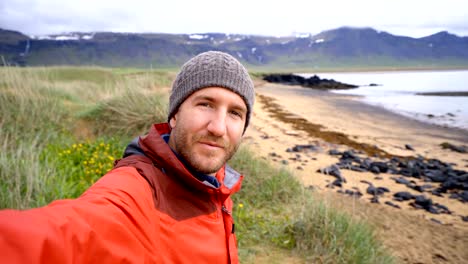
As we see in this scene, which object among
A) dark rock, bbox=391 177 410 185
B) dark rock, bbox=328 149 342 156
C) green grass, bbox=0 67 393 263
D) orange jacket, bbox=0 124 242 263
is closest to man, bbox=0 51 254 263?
orange jacket, bbox=0 124 242 263

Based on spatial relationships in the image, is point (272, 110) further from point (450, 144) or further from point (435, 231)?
point (435, 231)

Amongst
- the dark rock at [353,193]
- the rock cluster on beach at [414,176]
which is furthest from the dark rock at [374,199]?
the dark rock at [353,193]

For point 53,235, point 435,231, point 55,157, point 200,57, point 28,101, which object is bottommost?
point 435,231

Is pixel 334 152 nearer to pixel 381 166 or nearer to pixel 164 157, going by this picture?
pixel 381 166

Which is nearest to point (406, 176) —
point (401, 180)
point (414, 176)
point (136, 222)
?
point (414, 176)

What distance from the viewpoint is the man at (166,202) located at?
821 mm

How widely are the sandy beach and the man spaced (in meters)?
2.66

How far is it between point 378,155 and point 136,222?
859 centimetres

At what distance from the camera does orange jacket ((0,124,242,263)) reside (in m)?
0.77

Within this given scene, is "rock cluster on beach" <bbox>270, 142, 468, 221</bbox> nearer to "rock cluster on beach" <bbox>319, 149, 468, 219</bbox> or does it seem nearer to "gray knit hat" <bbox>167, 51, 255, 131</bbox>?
"rock cluster on beach" <bbox>319, 149, 468, 219</bbox>

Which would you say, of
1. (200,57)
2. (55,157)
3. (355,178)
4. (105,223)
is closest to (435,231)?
(355,178)

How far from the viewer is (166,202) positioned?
1500 mm

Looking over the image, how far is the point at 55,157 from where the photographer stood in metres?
4.58

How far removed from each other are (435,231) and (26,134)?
6.23 meters
